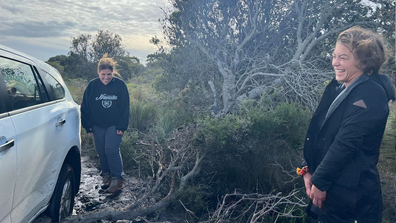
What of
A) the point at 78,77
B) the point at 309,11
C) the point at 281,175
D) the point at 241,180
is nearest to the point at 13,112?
the point at 241,180

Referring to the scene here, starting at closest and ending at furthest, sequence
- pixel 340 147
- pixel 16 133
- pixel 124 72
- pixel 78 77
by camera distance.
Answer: pixel 340 147 → pixel 16 133 → pixel 78 77 → pixel 124 72

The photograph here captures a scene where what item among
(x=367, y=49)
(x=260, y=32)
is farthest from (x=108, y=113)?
(x=260, y=32)

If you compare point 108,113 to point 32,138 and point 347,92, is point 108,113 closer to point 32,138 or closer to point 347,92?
point 32,138

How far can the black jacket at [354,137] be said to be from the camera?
173 cm

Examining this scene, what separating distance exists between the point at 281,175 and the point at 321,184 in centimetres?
202

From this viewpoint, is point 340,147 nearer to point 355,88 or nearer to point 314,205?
point 355,88

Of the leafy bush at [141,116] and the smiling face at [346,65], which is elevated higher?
the smiling face at [346,65]

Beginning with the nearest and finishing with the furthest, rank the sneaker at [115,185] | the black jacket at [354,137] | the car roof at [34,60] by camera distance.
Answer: the black jacket at [354,137] → the car roof at [34,60] → the sneaker at [115,185]

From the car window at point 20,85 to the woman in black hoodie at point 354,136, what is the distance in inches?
86.5

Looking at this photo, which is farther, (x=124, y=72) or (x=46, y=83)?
(x=124, y=72)

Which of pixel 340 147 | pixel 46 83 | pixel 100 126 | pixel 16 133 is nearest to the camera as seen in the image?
pixel 340 147

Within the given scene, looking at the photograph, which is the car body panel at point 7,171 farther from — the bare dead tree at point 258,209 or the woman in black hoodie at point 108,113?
the woman in black hoodie at point 108,113

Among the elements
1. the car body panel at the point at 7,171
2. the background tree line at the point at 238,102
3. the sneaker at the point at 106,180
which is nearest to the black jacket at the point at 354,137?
the background tree line at the point at 238,102

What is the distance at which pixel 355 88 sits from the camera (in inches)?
71.3
